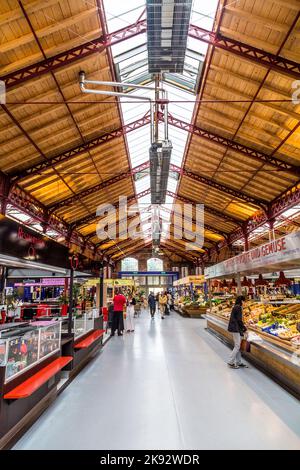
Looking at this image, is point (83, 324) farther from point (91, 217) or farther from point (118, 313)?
point (91, 217)

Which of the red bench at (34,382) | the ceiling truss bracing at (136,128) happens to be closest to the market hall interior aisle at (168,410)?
the red bench at (34,382)

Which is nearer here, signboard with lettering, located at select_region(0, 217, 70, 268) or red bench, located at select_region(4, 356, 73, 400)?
red bench, located at select_region(4, 356, 73, 400)

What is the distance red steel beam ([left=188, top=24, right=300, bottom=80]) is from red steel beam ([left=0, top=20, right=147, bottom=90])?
61.5 inches

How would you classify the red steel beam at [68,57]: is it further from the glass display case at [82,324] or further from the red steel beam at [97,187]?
the red steel beam at [97,187]

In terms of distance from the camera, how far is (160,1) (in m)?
3.43

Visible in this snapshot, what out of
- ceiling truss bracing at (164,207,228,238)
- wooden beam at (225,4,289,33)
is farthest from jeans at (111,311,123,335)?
ceiling truss bracing at (164,207,228,238)

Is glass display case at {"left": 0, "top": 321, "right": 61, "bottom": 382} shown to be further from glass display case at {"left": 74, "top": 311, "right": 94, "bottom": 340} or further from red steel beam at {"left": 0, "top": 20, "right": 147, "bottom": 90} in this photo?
red steel beam at {"left": 0, "top": 20, "right": 147, "bottom": 90}

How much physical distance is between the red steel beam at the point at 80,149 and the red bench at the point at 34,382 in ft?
24.2

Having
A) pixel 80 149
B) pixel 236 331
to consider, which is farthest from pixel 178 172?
pixel 236 331

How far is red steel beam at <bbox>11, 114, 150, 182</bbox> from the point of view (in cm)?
971

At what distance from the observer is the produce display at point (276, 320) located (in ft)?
16.5

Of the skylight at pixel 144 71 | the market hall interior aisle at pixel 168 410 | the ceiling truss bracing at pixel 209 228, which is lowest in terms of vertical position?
the market hall interior aisle at pixel 168 410

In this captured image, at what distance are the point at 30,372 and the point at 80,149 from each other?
8.32 m
